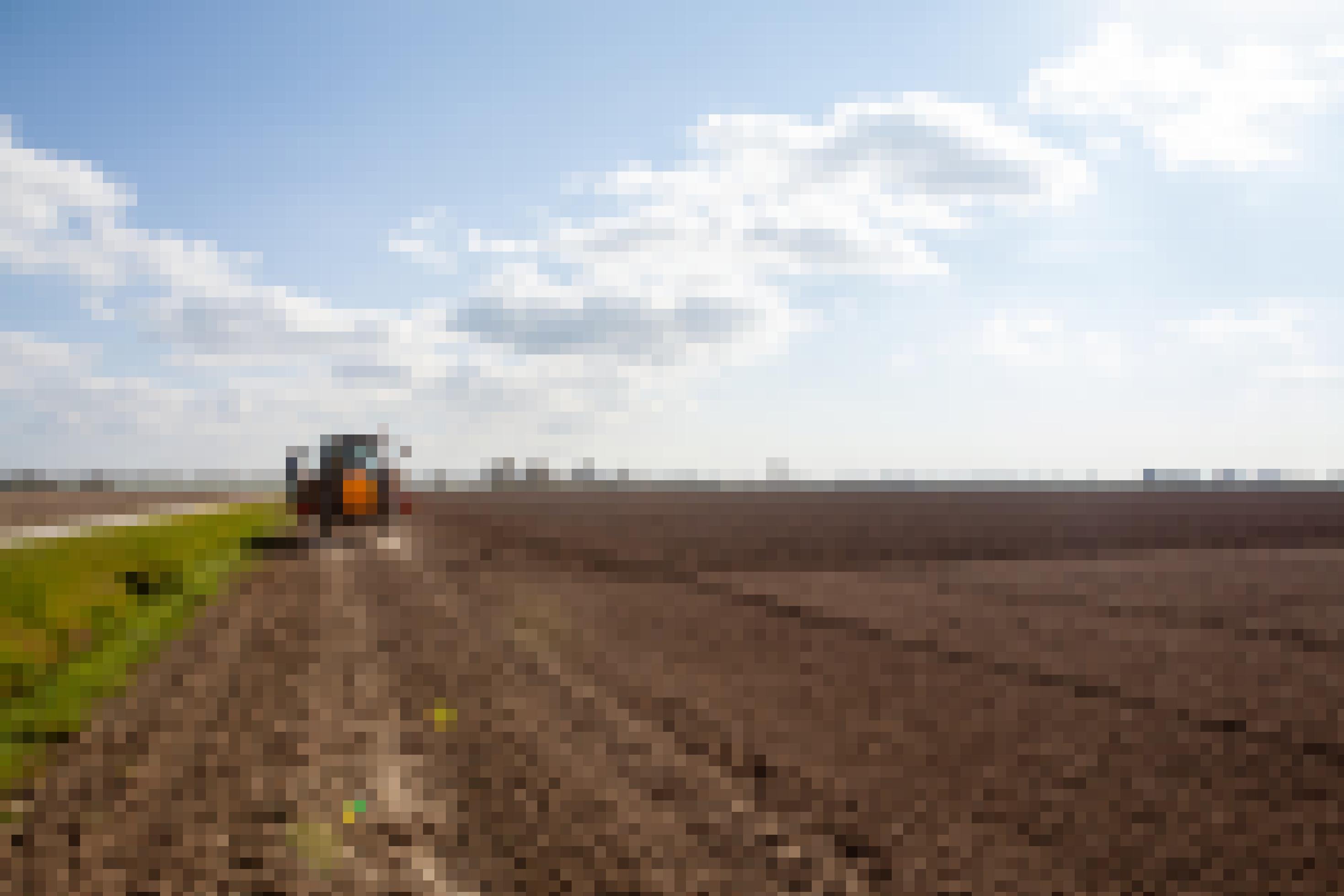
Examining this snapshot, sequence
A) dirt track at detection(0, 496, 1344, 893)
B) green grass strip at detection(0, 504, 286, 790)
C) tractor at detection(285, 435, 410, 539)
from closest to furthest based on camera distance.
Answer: dirt track at detection(0, 496, 1344, 893) < green grass strip at detection(0, 504, 286, 790) < tractor at detection(285, 435, 410, 539)

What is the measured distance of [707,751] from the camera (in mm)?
8359

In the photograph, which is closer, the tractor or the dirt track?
the dirt track

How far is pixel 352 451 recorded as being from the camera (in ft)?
97.8

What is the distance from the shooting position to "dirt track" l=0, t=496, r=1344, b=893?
6.05 metres

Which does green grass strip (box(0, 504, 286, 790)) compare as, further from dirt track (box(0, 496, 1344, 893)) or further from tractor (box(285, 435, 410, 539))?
tractor (box(285, 435, 410, 539))

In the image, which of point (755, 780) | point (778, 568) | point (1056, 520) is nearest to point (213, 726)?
point (755, 780)

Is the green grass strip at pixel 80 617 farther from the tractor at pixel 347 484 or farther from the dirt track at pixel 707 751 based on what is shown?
the tractor at pixel 347 484

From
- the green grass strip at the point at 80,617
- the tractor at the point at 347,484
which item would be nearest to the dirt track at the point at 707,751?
the green grass strip at the point at 80,617

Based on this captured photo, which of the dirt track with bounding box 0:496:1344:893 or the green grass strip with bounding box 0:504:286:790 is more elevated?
the green grass strip with bounding box 0:504:286:790

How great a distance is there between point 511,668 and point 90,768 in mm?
4953

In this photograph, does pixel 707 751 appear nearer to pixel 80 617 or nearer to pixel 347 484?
pixel 80 617

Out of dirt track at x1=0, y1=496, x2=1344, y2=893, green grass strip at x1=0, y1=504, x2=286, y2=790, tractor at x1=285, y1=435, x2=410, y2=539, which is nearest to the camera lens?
dirt track at x1=0, y1=496, x2=1344, y2=893

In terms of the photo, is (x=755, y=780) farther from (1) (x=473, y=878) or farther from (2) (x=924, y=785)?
(1) (x=473, y=878)

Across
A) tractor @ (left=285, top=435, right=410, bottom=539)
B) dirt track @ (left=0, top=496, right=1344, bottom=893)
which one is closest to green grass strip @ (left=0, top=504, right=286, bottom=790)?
dirt track @ (left=0, top=496, right=1344, bottom=893)
